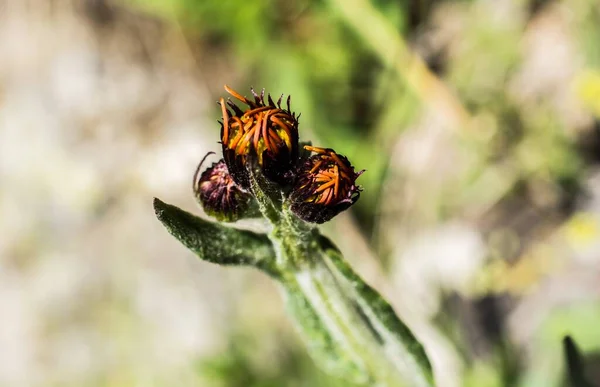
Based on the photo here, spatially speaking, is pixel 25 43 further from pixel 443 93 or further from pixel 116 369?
pixel 443 93

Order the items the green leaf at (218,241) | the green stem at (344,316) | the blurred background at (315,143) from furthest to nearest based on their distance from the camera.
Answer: the blurred background at (315,143) → the green stem at (344,316) → the green leaf at (218,241)

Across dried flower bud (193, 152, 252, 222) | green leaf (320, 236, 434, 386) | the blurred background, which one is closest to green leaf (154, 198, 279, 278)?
dried flower bud (193, 152, 252, 222)

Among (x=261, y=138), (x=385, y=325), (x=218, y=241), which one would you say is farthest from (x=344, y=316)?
(x=261, y=138)

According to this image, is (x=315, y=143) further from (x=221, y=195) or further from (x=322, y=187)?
(x=322, y=187)

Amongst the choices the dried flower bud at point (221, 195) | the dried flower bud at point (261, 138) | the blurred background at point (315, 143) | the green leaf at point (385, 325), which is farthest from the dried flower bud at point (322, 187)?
the blurred background at point (315, 143)

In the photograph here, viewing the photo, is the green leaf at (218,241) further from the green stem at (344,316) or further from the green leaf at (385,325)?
the green leaf at (385,325)

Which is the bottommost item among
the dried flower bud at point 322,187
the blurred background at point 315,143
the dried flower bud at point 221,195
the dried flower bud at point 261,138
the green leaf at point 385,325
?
the green leaf at point 385,325

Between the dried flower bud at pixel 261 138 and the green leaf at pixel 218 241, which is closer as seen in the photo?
the dried flower bud at pixel 261 138

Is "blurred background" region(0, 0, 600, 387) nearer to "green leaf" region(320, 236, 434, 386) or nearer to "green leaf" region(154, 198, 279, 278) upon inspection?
"green leaf" region(320, 236, 434, 386)

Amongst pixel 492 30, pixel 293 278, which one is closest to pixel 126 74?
pixel 492 30
